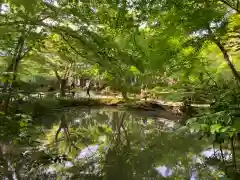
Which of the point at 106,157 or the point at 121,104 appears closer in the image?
the point at 106,157

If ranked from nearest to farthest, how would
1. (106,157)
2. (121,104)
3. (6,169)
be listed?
(6,169) < (106,157) < (121,104)

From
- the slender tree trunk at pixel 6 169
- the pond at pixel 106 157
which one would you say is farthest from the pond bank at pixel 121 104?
the slender tree trunk at pixel 6 169

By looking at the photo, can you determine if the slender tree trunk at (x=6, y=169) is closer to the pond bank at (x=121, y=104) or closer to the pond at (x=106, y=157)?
the pond at (x=106, y=157)

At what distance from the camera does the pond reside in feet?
17.4

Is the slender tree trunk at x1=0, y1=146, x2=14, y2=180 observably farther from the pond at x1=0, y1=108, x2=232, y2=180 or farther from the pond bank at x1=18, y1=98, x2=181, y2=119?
the pond bank at x1=18, y1=98, x2=181, y2=119

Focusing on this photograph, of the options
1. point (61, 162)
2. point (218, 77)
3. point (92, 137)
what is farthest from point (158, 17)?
point (218, 77)

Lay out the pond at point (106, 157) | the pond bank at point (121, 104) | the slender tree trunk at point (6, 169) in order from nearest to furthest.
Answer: the slender tree trunk at point (6, 169) → the pond at point (106, 157) → the pond bank at point (121, 104)

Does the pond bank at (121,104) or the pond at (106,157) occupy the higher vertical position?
the pond bank at (121,104)

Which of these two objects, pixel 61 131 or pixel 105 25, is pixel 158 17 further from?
pixel 61 131

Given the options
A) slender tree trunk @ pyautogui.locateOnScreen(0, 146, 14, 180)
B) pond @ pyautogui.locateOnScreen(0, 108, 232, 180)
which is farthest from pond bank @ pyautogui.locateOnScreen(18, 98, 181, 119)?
slender tree trunk @ pyautogui.locateOnScreen(0, 146, 14, 180)

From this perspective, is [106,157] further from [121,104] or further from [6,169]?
[121,104]

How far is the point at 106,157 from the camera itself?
21.9 feet

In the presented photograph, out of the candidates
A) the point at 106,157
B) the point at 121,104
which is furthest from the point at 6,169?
the point at 121,104

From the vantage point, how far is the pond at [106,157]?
531 cm
